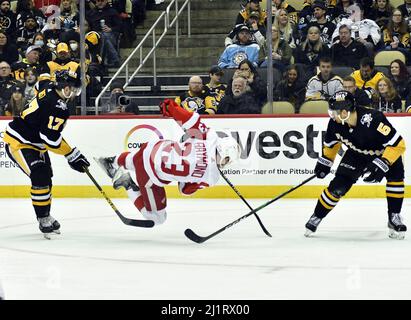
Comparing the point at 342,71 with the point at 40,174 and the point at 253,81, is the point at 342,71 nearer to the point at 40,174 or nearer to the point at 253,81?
the point at 253,81

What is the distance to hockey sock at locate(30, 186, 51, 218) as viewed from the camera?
29.9 ft

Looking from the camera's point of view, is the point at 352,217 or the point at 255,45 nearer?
the point at 352,217

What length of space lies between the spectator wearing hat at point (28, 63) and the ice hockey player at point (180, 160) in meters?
4.46

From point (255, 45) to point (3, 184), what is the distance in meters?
3.10

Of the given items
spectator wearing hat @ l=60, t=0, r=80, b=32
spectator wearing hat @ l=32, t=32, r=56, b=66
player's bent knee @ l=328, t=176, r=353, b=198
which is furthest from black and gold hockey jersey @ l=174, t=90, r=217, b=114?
player's bent knee @ l=328, t=176, r=353, b=198

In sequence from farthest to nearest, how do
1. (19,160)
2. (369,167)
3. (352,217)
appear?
(352,217) → (19,160) → (369,167)

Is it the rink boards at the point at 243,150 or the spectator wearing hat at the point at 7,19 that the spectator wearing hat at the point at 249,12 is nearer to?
the rink boards at the point at 243,150

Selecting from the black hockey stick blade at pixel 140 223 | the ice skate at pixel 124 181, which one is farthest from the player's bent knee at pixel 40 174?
the black hockey stick blade at pixel 140 223

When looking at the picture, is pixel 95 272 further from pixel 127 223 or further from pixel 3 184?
pixel 3 184

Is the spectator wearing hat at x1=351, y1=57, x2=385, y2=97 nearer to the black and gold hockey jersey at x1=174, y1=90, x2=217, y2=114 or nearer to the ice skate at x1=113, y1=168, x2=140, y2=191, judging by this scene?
the black and gold hockey jersey at x1=174, y1=90, x2=217, y2=114

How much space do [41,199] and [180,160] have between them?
1223 millimetres

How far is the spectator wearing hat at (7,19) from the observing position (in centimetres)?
1428

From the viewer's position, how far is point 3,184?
12.6 m

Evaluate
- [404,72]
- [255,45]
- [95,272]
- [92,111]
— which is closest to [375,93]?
[404,72]
